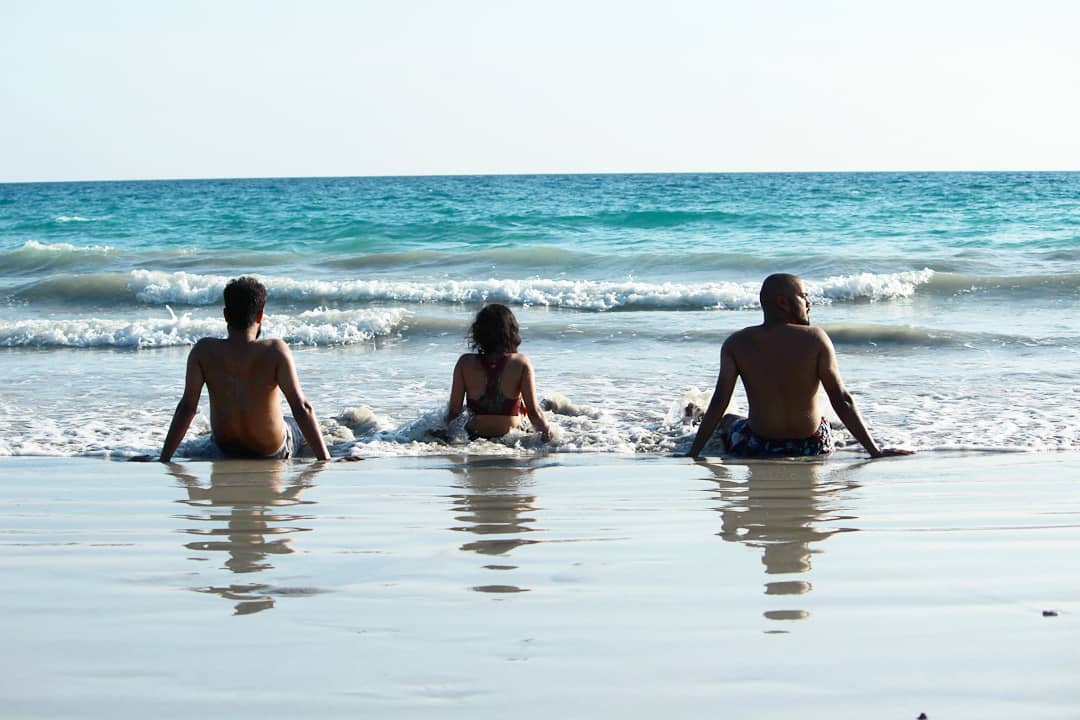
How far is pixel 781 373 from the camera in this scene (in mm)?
6359

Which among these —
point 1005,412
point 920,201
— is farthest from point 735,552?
point 920,201

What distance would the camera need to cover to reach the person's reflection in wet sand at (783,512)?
3.62 metres

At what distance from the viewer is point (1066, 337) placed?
38.5 feet

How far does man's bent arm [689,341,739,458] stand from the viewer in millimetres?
6375

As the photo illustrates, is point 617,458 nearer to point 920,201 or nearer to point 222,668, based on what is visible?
point 222,668

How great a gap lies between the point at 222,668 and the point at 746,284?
50.4 feet

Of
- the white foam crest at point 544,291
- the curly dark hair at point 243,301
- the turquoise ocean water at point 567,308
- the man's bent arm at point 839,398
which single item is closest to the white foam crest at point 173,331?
the turquoise ocean water at point 567,308

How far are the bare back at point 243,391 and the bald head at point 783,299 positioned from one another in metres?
2.62

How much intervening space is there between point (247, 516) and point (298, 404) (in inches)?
64.4

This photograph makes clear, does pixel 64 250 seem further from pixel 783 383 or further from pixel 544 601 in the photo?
pixel 544 601

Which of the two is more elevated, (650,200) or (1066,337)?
(650,200)

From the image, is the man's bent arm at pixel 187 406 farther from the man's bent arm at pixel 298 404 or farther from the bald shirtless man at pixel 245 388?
the man's bent arm at pixel 298 404

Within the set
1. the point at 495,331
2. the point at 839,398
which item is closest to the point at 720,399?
the point at 839,398

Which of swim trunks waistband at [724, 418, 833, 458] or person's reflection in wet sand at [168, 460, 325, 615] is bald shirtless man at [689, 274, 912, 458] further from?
person's reflection in wet sand at [168, 460, 325, 615]
